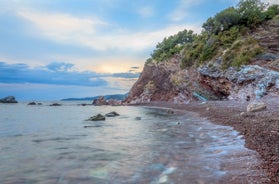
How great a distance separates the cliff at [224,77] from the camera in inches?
1148

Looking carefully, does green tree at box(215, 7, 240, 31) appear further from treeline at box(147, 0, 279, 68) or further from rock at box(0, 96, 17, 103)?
rock at box(0, 96, 17, 103)

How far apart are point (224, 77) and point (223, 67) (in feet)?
5.02

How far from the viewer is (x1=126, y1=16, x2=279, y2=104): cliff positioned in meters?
29.2

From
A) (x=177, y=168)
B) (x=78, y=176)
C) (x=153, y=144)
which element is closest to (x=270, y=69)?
(x=153, y=144)

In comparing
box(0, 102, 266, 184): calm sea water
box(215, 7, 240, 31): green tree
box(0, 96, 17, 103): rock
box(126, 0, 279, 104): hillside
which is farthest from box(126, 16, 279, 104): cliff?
box(0, 96, 17, 103): rock

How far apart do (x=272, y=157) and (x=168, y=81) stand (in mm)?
55588

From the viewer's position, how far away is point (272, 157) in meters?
6.78

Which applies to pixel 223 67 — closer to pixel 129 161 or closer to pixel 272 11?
pixel 272 11

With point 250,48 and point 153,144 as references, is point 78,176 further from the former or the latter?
point 250,48

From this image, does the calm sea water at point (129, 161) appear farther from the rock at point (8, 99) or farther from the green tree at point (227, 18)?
the rock at point (8, 99)

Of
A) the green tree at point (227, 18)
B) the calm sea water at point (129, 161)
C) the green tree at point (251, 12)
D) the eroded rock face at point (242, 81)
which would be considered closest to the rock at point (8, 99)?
the eroded rock face at point (242, 81)

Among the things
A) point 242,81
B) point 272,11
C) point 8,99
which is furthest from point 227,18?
point 8,99

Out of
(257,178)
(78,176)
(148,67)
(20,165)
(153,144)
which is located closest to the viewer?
(257,178)

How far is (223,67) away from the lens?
1455 inches
